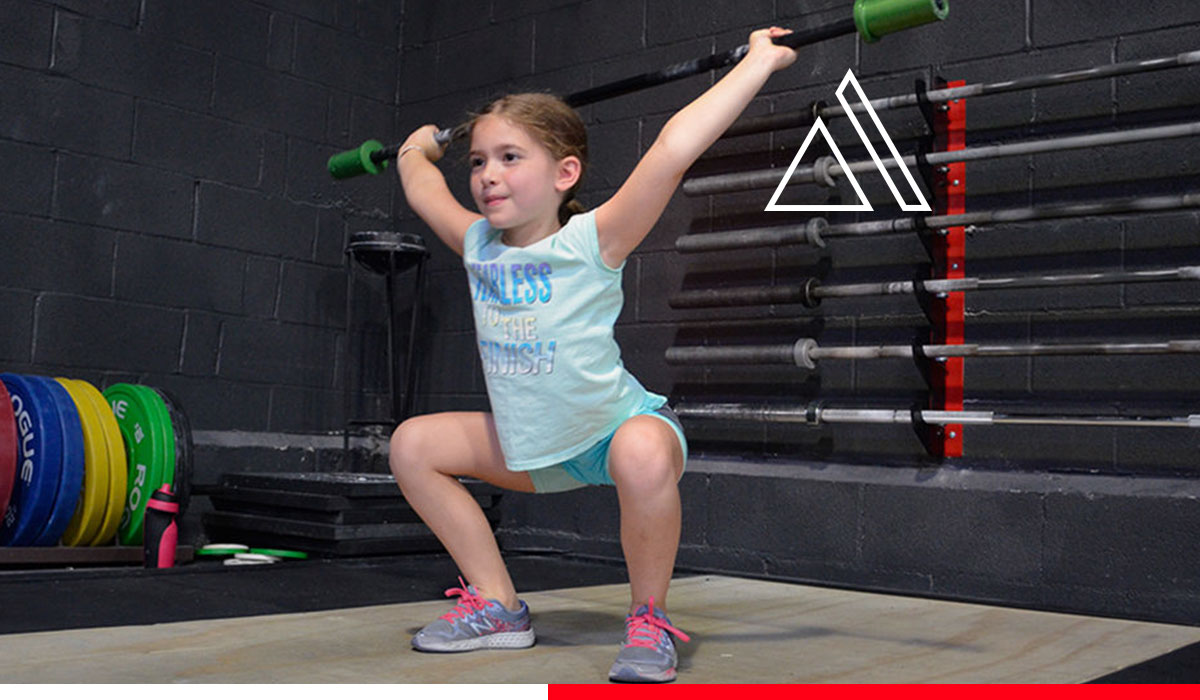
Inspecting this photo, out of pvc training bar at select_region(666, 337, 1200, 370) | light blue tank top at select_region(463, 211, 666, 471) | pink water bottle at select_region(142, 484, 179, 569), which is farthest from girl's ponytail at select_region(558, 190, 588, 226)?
pink water bottle at select_region(142, 484, 179, 569)

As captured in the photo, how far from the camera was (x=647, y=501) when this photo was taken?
1.66 metres

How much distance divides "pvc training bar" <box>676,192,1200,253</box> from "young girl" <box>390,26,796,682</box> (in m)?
1.04

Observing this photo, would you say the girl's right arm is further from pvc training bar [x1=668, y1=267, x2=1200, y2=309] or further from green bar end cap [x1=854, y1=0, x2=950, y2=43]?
pvc training bar [x1=668, y1=267, x2=1200, y2=309]

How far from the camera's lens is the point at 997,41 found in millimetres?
2830

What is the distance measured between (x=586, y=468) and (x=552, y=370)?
0.19 meters

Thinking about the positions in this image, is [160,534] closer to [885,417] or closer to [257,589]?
[257,589]

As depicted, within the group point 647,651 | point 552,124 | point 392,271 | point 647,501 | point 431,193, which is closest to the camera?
point 647,651

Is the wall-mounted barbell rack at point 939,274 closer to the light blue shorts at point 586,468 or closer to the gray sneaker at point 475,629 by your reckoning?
the light blue shorts at point 586,468

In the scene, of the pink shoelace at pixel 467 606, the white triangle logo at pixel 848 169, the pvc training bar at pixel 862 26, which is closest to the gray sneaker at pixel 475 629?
the pink shoelace at pixel 467 606

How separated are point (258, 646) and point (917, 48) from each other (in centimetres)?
217

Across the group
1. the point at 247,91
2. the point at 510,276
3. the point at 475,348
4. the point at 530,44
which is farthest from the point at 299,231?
the point at 510,276

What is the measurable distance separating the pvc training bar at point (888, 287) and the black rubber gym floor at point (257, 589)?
76 cm

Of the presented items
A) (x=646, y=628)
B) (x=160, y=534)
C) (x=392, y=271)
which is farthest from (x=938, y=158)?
(x=160, y=534)

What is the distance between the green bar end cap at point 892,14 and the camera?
1.79 meters
